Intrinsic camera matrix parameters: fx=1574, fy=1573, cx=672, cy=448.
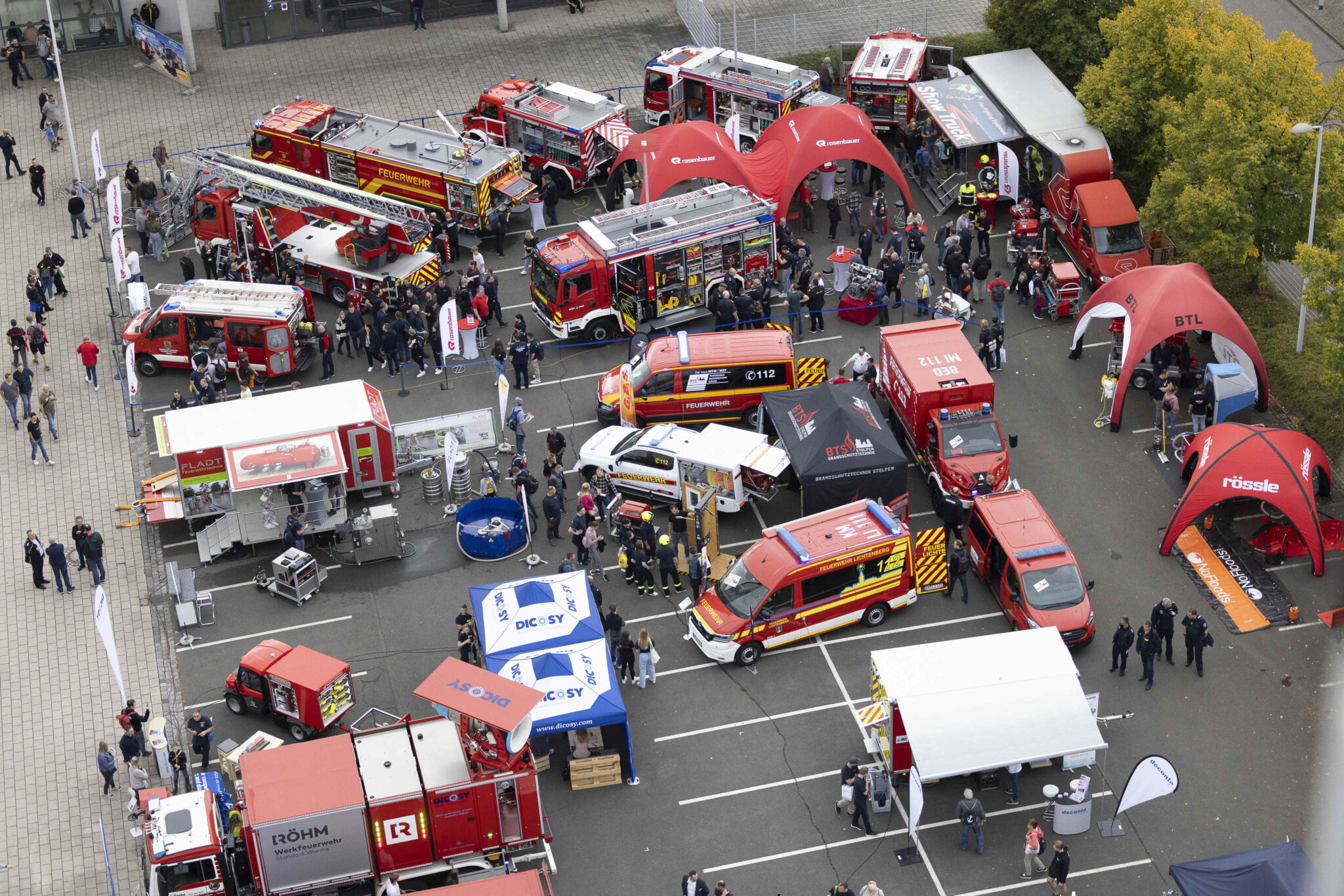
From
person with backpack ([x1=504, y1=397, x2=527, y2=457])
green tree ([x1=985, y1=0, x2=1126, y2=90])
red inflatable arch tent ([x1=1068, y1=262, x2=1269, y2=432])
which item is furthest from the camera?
green tree ([x1=985, y1=0, x2=1126, y2=90])

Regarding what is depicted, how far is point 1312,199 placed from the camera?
37.6 m

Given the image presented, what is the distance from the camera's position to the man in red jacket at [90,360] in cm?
4000

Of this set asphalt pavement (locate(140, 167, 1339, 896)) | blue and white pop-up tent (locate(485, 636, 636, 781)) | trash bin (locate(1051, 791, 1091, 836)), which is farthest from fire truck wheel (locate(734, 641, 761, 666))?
trash bin (locate(1051, 791, 1091, 836))

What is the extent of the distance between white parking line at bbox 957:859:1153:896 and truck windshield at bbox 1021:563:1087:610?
5675mm

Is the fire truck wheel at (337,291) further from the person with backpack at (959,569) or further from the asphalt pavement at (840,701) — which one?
the person with backpack at (959,569)

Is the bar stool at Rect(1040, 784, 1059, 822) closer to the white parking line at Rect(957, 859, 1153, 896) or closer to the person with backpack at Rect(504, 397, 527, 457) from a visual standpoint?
the white parking line at Rect(957, 859, 1153, 896)

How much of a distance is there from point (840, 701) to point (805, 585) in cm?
238

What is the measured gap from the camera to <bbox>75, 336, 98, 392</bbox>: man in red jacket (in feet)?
131

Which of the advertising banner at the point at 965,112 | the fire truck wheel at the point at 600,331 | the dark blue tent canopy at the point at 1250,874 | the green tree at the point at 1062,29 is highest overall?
the green tree at the point at 1062,29

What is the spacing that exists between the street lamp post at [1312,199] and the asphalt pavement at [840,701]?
4114 millimetres

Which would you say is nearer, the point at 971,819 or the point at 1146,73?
the point at 971,819

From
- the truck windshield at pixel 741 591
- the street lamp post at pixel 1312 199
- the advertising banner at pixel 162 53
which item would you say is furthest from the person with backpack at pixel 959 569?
the advertising banner at pixel 162 53

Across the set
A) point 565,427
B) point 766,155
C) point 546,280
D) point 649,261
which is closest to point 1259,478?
point 649,261

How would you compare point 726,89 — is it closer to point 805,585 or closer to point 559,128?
point 559,128
